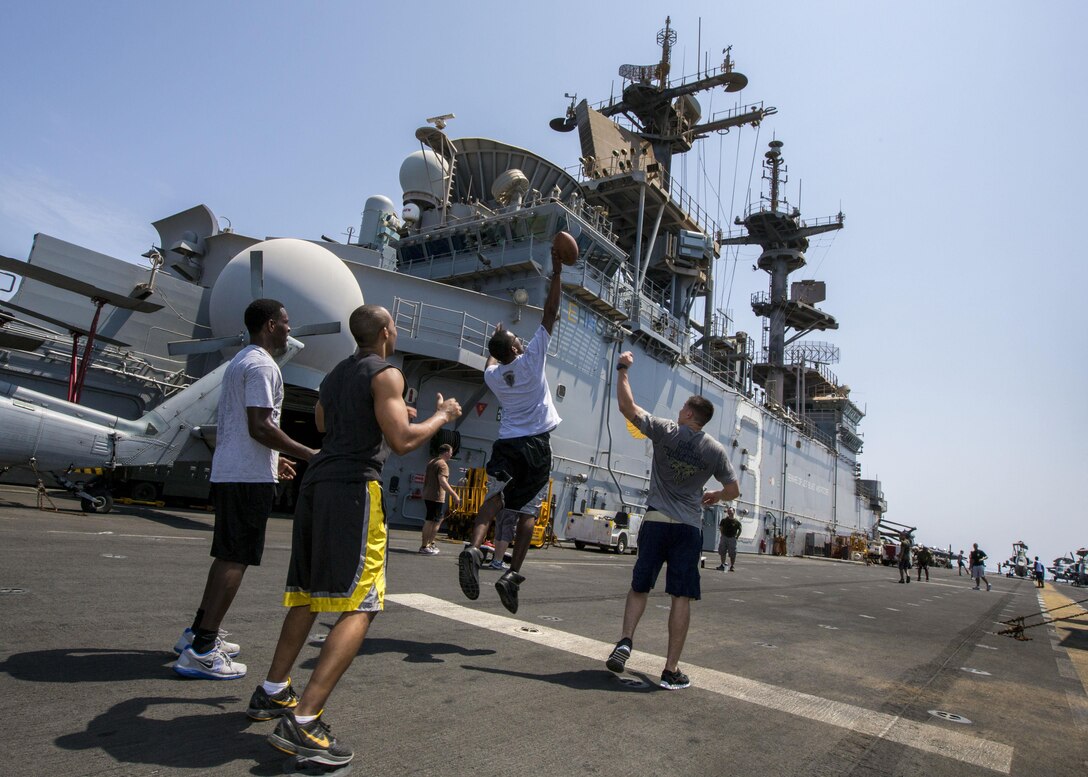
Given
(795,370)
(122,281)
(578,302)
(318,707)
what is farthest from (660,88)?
(318,707)

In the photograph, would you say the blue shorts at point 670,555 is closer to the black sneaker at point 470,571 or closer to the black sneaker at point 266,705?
the black sneaker at point 470,571

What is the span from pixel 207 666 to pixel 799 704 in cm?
309

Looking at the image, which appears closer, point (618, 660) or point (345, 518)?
point (345, 518)

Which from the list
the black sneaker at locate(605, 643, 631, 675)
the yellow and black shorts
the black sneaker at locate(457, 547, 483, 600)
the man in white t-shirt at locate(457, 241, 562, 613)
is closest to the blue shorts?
the black sneaker at locate(605, 643, 631, 675)

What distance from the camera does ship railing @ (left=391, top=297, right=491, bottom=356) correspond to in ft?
63.0

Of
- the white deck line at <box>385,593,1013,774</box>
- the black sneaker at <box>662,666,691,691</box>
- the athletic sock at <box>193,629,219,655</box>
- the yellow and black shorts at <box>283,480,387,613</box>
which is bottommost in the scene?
the white deck line at <box>385,593,1013,774</box>

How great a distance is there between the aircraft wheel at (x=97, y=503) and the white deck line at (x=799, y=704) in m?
8.96

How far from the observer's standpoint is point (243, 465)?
3137 mm

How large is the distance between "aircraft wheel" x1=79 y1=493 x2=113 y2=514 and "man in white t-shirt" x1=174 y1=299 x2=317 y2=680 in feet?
31.5

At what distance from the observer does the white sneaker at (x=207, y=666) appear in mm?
2828

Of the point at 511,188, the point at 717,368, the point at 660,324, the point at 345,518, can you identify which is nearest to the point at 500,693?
the point at 345,518

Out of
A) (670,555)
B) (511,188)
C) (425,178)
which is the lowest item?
(670,555)

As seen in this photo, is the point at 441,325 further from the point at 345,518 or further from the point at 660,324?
the point at 345,518

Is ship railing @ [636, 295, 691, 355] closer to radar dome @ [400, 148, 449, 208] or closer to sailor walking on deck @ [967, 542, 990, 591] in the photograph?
radar dome @ [400, 148, 449, 208]
